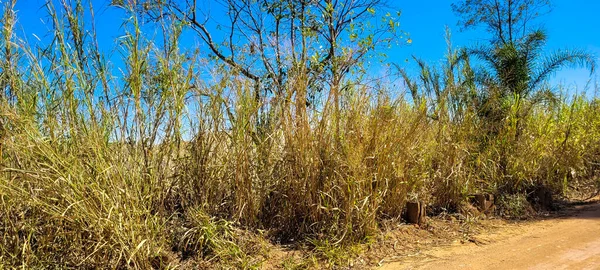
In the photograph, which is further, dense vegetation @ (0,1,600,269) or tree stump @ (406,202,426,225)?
tree stump @ (406,202,426,225)

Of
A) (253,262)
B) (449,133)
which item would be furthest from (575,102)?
(253,262)

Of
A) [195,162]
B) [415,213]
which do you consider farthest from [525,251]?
[195,162]

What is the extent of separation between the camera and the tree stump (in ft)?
14.5

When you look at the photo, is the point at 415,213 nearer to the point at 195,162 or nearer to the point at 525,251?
the point at 525,251

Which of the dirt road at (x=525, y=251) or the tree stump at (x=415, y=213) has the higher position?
the tree stump at (x=415, y=213)

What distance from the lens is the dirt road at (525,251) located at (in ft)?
11.6

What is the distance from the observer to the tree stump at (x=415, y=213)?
443cm

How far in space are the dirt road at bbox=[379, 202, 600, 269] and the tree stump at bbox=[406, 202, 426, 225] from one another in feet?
1.51

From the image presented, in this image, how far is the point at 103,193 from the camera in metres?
2.93

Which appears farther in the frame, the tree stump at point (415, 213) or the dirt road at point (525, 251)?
the tree stump at point (415, 213)

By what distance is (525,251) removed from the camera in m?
3.88

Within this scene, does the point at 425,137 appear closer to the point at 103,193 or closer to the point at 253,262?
the point at 253,262

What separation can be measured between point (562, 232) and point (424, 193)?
4.76ft

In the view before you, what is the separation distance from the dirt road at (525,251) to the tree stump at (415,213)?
46 centimetres
